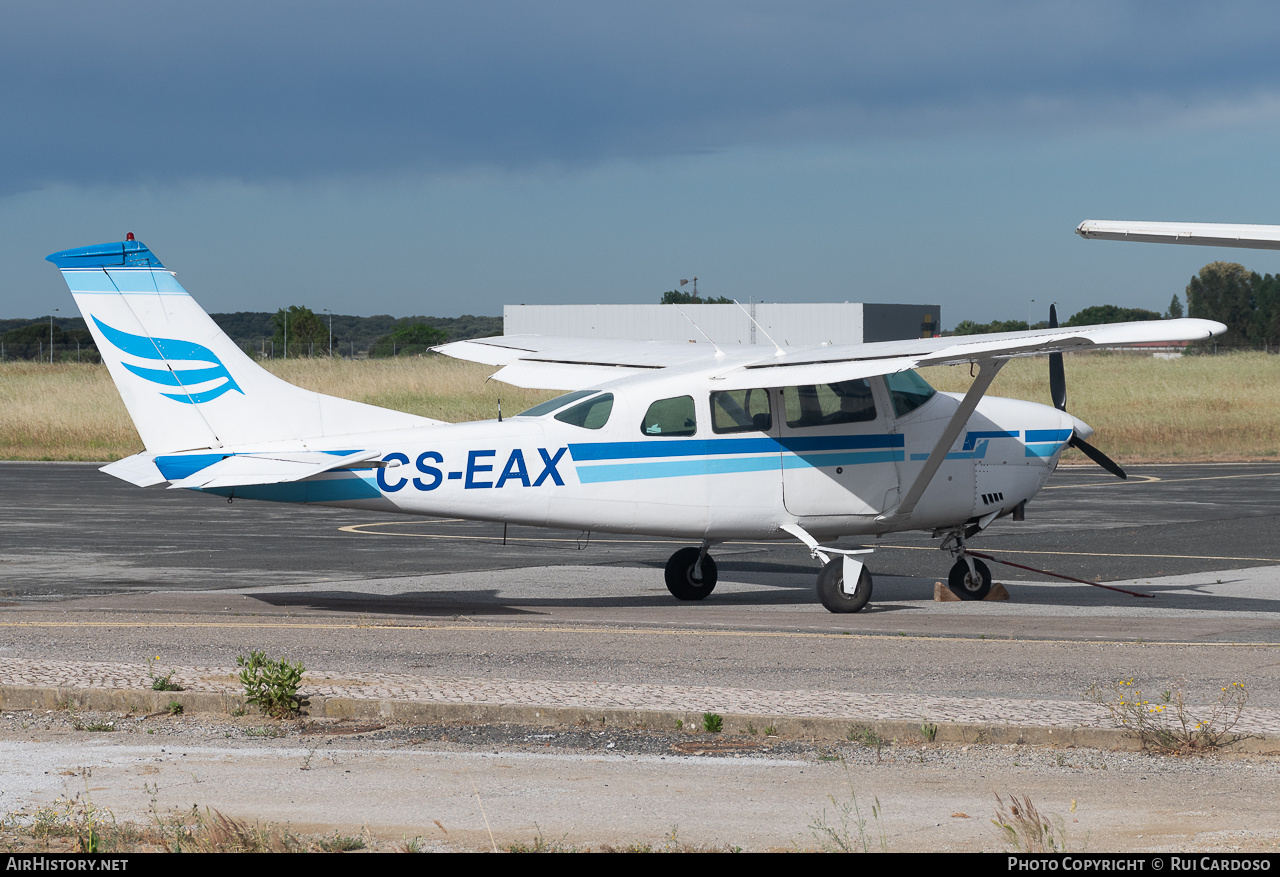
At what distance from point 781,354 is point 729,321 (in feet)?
214

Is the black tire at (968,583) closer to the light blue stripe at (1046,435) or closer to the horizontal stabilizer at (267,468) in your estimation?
the light blue stripe at (1046,435)

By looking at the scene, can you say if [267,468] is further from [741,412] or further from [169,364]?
[741,412]

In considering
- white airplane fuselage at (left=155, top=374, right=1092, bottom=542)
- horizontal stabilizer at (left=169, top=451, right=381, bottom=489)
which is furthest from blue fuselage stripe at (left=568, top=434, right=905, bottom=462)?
horizontal stabilizer at (left=169, top=451, right=381, bottom=489)

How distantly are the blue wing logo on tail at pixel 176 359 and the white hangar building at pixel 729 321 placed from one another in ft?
213

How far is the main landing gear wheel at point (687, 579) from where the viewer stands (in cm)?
1417

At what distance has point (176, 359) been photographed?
39.0 ft

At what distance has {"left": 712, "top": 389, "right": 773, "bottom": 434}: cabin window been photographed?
13086mm

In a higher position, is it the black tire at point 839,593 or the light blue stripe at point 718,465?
the light blue stripe at point 718,465

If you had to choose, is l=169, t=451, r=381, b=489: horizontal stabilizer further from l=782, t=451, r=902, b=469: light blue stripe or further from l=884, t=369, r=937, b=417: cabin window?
l=884, t=369, r=937, b=417: cabin window

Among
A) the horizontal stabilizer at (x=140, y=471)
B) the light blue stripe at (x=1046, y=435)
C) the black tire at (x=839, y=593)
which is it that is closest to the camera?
the horizontal stabilizer at (x=140, y=471)

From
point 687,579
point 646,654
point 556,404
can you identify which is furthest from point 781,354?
point 646,654

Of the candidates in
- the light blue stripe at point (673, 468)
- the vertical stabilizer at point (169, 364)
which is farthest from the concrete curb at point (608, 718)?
the light blue stripe at point (673, 468)

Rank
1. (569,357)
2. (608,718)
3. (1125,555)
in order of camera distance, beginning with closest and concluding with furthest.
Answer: (608,718)
(569,357)
(1125,555)

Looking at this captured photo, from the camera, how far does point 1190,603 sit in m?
13.8
